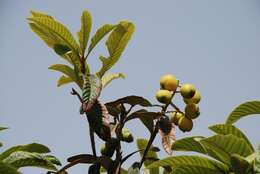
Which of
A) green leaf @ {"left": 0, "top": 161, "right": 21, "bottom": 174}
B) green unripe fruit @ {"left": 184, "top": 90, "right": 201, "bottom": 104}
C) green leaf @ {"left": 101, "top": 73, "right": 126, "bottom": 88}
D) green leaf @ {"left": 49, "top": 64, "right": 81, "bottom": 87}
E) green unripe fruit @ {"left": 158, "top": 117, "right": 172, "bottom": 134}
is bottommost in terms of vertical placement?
green leaf @ {"left": 0, "top": 161, "right": 21, "bottom": 174}

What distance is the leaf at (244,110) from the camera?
2975 mm

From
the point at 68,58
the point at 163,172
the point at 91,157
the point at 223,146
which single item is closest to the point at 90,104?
the point at 91,157

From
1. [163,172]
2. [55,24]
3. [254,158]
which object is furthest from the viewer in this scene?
[163,172]

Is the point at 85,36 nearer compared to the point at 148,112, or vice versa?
the point at 148,112

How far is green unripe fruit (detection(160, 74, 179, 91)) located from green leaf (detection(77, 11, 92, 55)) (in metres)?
0.53

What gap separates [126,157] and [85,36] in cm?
82

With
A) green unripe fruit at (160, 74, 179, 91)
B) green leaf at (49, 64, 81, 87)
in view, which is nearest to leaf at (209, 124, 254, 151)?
green unripe fruit at (160, 74, 179, 91)

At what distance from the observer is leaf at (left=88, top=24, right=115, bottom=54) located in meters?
3.02

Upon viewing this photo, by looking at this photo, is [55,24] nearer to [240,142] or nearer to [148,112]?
[148,112]

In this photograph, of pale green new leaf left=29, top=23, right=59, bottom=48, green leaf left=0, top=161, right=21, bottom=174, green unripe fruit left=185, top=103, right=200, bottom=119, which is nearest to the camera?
green leaf left=0, top=161, right=21, bottom=174

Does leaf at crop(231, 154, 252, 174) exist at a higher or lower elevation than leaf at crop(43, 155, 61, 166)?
lower

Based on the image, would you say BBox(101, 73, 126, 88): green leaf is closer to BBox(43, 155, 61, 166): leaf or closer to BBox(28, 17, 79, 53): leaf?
BBox(28, 17, 79, 53): leaf

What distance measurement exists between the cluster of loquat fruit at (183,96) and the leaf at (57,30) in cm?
58

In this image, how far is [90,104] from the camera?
104 inches
